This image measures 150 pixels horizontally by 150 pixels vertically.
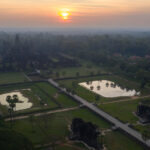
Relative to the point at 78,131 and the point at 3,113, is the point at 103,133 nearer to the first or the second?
the point at 78,131

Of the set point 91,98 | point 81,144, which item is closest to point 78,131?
point 81,144

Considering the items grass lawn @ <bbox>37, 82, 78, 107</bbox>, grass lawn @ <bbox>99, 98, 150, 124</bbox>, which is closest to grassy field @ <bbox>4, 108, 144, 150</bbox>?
grass lawn @ <bbox>99, 98, 150, 124</bbox>

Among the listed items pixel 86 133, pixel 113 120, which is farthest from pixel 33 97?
pixel 86 133

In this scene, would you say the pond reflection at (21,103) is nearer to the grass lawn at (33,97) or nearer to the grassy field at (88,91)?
the grass lawn at (33,97)

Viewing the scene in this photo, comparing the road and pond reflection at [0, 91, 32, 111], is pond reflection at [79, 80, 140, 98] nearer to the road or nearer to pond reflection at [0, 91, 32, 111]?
the road

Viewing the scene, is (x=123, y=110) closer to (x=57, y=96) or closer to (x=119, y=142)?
(x=119, y=142)
